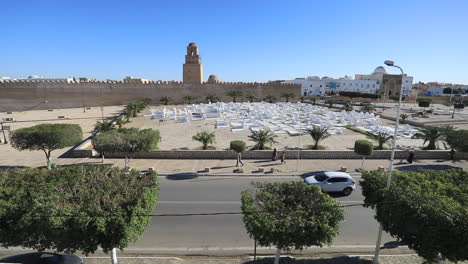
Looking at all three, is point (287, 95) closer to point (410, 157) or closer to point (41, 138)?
point (410, 157)

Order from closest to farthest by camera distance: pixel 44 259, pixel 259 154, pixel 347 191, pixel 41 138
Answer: pixel 44 259, pixel 347 191, pixel 41 138, pixel 259 154

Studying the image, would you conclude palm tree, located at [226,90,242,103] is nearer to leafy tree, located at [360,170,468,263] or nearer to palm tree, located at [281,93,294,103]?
palm tree, located at [281,93,294,103]

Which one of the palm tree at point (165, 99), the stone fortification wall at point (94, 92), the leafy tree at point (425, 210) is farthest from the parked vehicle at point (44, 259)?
the stone fortification wall at point (94, 92)

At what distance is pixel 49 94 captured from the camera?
4503 centimetres

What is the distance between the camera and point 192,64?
62875 mm

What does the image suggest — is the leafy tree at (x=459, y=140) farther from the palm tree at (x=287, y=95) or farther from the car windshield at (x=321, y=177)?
the palm tree at (x=287, y=95)

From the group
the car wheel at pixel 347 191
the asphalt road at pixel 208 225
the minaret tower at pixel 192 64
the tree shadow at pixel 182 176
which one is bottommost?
the asphalt road at pixel 208 225

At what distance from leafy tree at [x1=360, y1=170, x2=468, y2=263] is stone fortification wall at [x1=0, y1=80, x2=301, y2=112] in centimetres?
4958

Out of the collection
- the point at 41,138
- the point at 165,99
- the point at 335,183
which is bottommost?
the point at 335,183

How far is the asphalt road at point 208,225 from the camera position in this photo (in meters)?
7.43

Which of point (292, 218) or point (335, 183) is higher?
point (292, 218)

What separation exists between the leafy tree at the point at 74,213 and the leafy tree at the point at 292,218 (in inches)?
99.7

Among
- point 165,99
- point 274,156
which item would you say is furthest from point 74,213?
point 165,99

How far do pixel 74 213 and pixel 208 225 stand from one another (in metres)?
4.19
